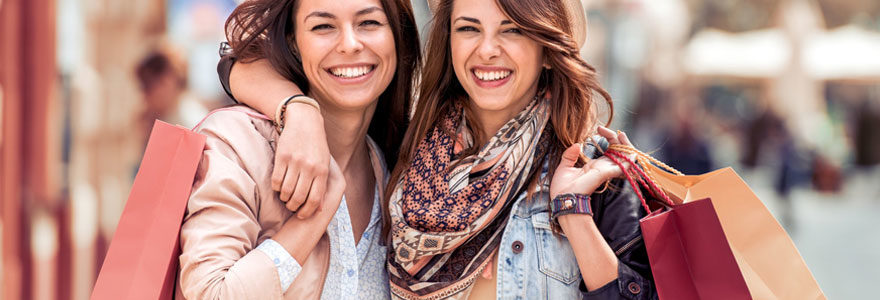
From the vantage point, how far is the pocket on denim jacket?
2547mm

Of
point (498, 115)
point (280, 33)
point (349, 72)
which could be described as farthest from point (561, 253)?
point (280, 33)

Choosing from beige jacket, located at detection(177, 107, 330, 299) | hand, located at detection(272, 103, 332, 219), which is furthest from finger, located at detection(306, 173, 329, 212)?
beige jacket, located at detection(177, 107, 330, 299)

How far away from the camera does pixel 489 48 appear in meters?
2.58

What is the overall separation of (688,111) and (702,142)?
141cm

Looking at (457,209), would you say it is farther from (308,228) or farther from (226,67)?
(226,67)

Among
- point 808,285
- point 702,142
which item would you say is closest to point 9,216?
point 808,285

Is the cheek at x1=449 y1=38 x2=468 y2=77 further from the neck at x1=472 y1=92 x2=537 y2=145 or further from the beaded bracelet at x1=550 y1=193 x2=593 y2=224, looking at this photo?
the beaded bracelet at x1=550 y1=193 x2=593 y2=224

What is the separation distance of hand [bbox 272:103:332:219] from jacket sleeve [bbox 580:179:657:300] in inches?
32.7

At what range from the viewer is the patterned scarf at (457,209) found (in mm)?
2602

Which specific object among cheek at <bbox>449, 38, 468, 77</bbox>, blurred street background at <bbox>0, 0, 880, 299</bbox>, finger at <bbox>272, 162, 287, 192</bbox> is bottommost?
blurred street background at <bbox>0, 0, 880, 299</bbox>

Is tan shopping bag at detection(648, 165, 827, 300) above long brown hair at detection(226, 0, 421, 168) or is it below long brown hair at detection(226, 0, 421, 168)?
below

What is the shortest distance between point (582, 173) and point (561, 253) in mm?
271

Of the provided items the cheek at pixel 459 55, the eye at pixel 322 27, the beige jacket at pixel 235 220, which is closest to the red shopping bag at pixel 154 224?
the beige jacket at pixel 235 220

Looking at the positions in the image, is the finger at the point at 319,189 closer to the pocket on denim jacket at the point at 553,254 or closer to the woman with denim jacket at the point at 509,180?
the woman with denim jacket at the point at 509,180
